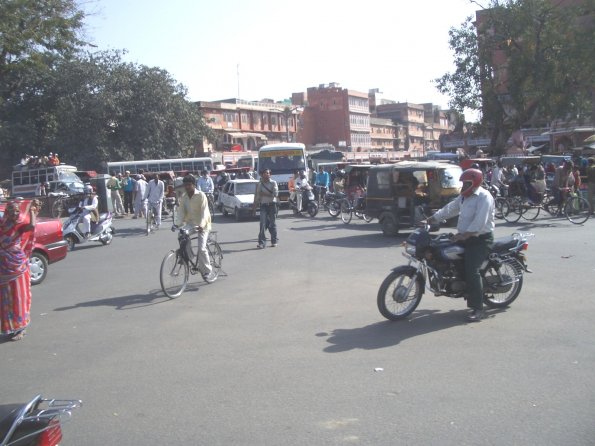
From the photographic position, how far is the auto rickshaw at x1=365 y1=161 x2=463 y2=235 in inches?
580

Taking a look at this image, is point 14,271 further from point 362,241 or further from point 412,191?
point 412,191

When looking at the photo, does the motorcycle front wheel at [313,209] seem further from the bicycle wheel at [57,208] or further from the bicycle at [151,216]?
the bicycle wheel at [57,208]

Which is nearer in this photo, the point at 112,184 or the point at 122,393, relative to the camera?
the point at 122,393

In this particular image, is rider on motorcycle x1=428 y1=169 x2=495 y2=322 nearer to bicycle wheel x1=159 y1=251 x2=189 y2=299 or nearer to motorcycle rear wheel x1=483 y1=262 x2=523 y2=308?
motorcycle rear wheel x1=483 y1=262 x2=523 y2=308

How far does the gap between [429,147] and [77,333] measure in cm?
12157

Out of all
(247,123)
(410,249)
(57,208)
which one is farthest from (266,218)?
(247,123)

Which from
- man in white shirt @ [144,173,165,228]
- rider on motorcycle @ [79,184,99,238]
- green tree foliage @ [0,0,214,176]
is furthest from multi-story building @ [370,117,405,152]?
rider on motorcycle @ [79,184,99,238]

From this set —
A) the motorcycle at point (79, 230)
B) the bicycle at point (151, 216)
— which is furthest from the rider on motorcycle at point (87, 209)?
the bicycle at point (151, 216)

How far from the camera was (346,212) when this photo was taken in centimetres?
1952

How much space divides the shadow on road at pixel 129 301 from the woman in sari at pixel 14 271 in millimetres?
1597

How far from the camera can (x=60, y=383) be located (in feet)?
17.3

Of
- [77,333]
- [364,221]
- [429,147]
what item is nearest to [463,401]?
[77,333]

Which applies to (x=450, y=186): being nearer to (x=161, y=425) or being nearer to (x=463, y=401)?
(x=463, y=401)

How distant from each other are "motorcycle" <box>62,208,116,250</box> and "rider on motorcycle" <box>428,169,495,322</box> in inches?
450
